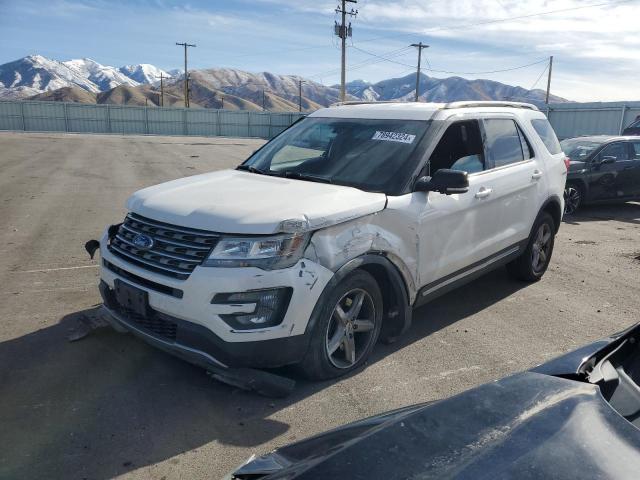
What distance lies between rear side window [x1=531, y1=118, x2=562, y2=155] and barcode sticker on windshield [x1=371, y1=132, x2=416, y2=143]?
7.41 ft

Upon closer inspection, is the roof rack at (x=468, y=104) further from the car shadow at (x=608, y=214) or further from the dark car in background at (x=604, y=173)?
the dark car in background at (x=604, y=173)

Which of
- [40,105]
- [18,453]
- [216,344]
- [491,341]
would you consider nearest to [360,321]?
[216,344]

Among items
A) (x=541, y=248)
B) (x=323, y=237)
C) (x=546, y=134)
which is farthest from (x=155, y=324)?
(x=546, y=134)

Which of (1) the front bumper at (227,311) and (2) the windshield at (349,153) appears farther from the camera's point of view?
(2) the windshield at (349,153)

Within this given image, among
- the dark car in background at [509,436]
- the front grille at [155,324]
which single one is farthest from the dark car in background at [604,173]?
the dark car in background at [509,436]

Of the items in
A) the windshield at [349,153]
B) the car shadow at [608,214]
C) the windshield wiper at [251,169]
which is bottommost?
the car shadow at [608,214]

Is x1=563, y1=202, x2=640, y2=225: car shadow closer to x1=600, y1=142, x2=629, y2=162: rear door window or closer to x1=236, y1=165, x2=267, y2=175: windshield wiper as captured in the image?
x1=600, y1=142, x2=629, y2=162: rear door window

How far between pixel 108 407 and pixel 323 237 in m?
1.72

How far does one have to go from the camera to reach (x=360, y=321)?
151 inches

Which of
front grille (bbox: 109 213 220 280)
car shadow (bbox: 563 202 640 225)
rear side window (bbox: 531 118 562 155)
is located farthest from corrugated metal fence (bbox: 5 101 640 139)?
front grille (bbox: 109 213 220 280)

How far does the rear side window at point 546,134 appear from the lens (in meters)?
5.95

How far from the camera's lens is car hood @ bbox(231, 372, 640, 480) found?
1.50m

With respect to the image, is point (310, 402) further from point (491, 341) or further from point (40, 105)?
point (40, 105)

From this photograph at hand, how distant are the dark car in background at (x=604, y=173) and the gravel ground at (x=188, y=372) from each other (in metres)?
4.03
